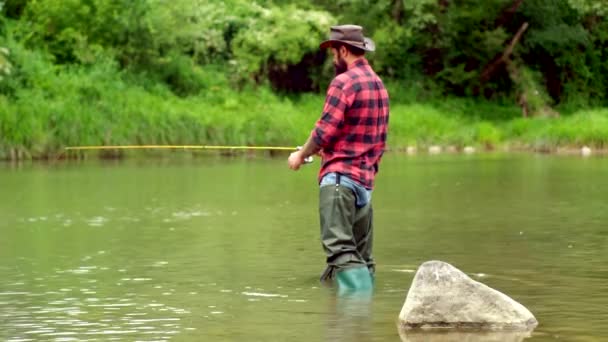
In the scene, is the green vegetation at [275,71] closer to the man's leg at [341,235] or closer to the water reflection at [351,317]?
the man's leg at [341,235]

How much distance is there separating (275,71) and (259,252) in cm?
2959

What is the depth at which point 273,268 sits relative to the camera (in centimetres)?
1158

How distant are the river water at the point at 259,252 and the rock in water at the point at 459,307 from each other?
189 mm

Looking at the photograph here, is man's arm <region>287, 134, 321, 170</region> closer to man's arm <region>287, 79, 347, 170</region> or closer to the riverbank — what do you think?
man's arm <region>287, 79, 347, 170</region>

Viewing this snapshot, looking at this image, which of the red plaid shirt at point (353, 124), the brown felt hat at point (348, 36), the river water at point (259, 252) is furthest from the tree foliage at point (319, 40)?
the red plaid shirt at point (353, 124)

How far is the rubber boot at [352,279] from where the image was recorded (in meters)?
10.0

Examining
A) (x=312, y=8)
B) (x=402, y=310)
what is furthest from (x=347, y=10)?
(x=402, y=310)

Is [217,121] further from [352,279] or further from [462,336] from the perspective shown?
[462,336]

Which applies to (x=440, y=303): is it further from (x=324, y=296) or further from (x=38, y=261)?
(x=38, y=261)

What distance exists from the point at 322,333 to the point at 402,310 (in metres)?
0.56

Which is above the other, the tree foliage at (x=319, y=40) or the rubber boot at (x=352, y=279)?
the tree foliage at (x=319, y=40)

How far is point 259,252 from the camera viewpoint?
12.9m

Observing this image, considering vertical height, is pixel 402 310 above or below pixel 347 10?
below

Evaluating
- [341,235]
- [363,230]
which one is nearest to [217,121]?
[363,230]
